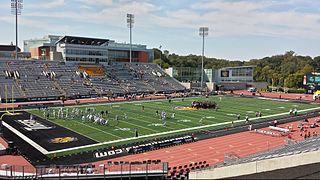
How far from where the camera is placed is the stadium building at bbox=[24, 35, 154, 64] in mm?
75312

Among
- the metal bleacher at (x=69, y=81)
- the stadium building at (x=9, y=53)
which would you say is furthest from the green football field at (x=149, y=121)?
the stadium building at (x=9, y=53)

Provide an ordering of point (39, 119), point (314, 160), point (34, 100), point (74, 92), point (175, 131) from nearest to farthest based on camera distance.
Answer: point (314, 160) → point (175, 131) → point (39, 119) → point (34, 100) → point (74, 92)

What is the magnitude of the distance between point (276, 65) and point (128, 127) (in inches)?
4497

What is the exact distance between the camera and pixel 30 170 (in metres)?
19.1

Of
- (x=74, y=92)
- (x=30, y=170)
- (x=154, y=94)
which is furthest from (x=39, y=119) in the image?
(x=154, y=94)

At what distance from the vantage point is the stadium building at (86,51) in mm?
75312

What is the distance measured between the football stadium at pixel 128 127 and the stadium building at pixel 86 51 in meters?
0.26

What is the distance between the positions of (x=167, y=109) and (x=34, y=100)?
23.5m

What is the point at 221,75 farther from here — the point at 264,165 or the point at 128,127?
the point at 264,165

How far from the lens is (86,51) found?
7731cm

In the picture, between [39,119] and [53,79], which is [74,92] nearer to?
[53,79]

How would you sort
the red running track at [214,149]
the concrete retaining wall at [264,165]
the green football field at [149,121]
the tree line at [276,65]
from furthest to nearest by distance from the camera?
the tree line at [276,65], the green football field at [149,121], the red running track at [214,149], the concrete retaining wall at [264,165]

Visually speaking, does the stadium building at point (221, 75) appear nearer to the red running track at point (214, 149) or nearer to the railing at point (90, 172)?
the red running track at point (214, 149)

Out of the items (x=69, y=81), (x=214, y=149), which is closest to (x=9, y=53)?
(x=69, y=81)
